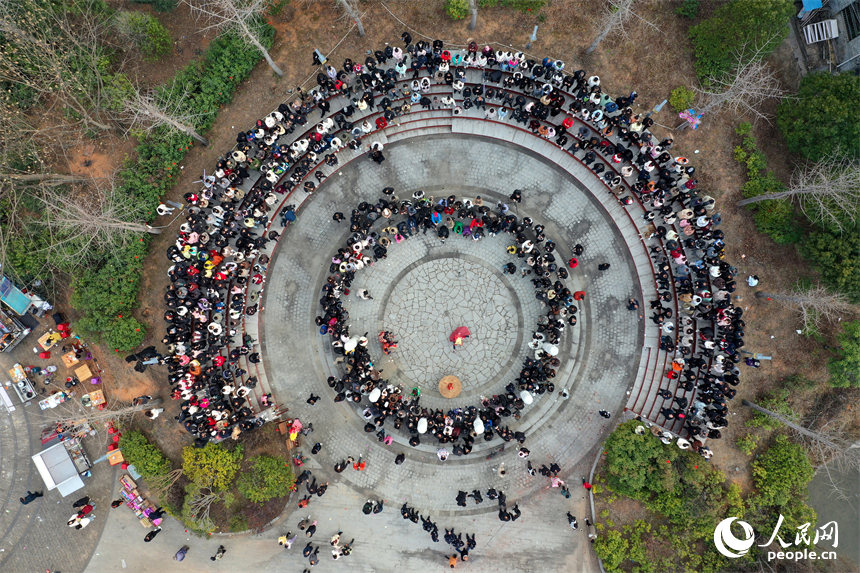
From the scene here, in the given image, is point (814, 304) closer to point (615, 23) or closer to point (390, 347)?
point (615, 23)

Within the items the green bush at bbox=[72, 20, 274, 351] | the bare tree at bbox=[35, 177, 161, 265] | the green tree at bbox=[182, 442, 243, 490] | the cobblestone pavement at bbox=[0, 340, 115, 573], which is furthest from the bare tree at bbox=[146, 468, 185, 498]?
the bare tree at bbox=[35, 177, 161, 265]

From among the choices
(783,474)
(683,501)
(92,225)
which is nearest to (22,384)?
(92,225)

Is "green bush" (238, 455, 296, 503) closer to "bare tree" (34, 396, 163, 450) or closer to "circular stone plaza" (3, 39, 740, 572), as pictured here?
"circular stone plaza" (3, 39, 740, 572)

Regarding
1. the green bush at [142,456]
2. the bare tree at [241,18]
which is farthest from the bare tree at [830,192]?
the green bush at [142,456]

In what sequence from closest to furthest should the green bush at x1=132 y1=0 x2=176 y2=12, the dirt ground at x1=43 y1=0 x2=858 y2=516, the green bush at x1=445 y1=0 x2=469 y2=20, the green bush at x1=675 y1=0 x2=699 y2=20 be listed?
1. the green bush at x1=445 y1=0 x2=469 y2=20
2. the green bush at x1=132 y1=0 x2=176 y2=12
3. the green bush at x1=675 y1=0 x2=699 y2=20
4. the dirt ground at x1=43 y1=0 x2=858 y2=516

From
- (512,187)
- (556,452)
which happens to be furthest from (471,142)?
(556,452)

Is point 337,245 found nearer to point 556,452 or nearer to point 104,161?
point 104,161
